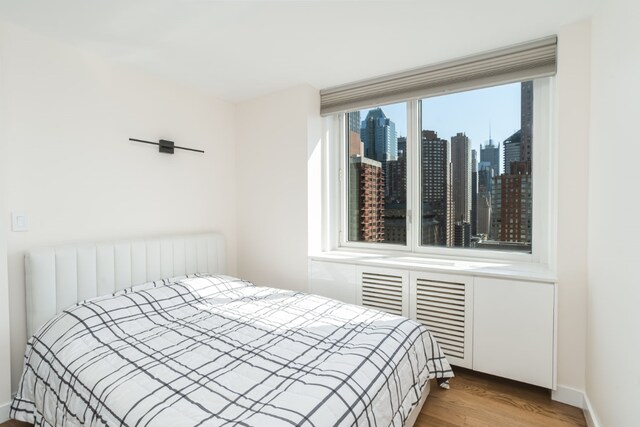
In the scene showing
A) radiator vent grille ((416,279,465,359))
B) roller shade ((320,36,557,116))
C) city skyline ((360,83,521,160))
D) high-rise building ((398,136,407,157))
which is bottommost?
radiator vent grille ((416,279,465,359))

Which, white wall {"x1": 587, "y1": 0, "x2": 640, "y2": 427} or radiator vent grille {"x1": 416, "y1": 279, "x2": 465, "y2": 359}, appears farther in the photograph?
radiator vent grille {"x1": 416, "y1": 279, "x2": 465, "y2": 359}

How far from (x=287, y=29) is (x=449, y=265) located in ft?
6.90

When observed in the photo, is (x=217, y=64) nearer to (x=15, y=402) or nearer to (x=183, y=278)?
(x=183, y=278)

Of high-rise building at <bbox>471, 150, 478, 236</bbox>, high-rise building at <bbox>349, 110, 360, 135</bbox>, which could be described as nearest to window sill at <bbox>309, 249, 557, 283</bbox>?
high-rise building at <bbox>471, 150, 478, 236</bbox>

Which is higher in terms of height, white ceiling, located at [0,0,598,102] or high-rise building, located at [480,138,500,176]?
white ceiling, located at [0,0,598,102]

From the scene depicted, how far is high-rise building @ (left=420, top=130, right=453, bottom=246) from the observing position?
2.79 m

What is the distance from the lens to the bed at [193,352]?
1.23 metres

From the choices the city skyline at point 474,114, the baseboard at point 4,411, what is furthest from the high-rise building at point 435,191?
the baseboard at point 4,411

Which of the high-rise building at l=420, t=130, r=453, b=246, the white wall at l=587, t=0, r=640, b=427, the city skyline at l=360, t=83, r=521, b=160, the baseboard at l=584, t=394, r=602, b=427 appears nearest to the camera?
the white wall at l=587, t=0, r=640, b=427

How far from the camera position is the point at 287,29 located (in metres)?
2.05

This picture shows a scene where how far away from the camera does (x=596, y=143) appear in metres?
1.79

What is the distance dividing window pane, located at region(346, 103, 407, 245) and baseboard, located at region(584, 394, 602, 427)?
1617 millimetres

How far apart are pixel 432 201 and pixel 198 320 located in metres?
2.19

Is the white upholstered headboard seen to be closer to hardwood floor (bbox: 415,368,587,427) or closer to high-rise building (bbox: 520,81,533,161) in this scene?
hardwood floor (bbox: 415,368,587,427)
